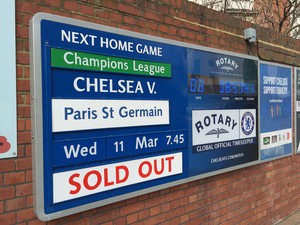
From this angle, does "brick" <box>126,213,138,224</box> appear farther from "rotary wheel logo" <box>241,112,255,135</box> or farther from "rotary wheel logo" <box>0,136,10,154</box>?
"rotary wheel logo" <box>241,112,255,135</box>

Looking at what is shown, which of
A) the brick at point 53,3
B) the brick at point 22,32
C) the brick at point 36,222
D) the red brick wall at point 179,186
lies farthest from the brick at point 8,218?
the brick at point 53,3

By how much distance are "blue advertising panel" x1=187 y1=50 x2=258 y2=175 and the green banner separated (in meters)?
0.47

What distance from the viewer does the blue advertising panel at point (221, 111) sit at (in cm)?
337

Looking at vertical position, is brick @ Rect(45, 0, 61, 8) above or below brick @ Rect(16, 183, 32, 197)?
above

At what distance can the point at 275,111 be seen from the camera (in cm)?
468

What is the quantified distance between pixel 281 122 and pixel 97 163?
3260 mm

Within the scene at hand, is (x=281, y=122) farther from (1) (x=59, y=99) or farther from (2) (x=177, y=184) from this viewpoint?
(1) (x=59, y=99)

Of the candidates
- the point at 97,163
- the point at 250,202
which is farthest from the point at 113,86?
the point at 250,202

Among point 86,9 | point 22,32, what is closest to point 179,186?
point 86,9

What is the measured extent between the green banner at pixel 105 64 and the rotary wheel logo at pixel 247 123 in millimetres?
1432

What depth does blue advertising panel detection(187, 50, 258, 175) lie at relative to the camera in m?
3.37

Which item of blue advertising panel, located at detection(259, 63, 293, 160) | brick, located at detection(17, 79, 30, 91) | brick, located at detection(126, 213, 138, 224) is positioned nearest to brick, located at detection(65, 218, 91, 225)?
brick, located at detection(126, 213, 138, 224)

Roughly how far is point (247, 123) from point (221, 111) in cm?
57

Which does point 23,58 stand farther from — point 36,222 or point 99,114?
point 36,222
